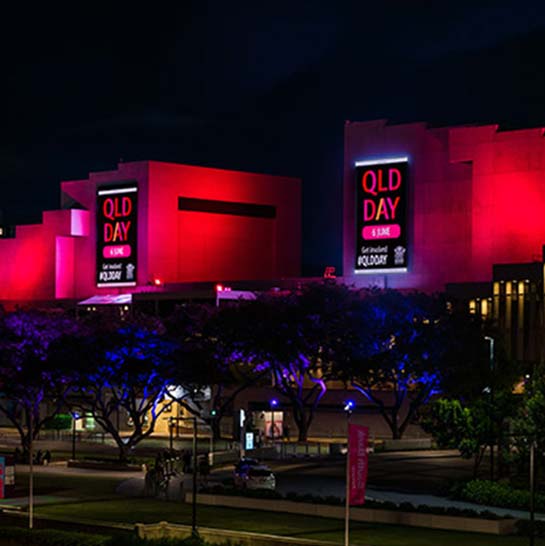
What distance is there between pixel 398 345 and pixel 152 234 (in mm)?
50804

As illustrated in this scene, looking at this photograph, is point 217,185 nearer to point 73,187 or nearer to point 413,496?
point 73,187

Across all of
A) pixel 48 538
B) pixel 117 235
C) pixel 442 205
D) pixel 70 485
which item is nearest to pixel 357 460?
pixel 48 538

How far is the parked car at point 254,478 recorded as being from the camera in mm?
72875

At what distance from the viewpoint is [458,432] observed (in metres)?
74.5

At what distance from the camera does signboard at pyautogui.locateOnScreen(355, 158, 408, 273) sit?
129625 mm

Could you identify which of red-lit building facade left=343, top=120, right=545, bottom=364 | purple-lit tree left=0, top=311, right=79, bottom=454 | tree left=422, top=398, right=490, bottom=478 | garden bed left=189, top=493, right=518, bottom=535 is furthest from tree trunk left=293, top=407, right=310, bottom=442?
garden bed left=189, top=493, right=518, bottom=535

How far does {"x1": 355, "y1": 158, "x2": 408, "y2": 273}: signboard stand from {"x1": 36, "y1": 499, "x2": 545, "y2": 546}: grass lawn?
63122 millimetres

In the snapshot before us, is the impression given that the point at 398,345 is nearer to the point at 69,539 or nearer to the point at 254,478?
the point at 254,478

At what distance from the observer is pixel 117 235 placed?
15725 centimetres

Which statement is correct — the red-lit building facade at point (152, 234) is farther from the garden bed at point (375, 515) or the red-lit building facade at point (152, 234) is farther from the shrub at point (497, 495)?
the shrub at point (497, 495)

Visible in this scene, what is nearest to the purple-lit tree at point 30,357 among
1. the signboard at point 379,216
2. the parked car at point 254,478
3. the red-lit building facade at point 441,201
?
the signboard at point 379,216

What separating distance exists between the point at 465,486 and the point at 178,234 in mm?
91266

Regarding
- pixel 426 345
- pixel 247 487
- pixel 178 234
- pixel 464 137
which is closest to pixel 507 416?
pixel 247 487

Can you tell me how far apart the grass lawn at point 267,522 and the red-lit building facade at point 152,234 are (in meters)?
84.2
